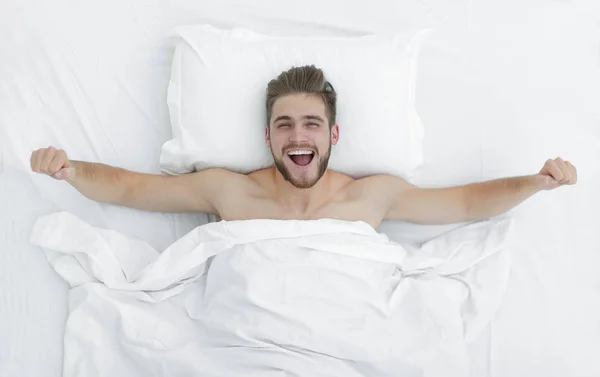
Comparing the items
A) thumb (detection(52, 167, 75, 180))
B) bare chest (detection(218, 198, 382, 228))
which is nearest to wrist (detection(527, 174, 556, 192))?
bare chest (detection(218, 198, 382, 228))

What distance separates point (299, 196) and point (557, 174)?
2.26ft

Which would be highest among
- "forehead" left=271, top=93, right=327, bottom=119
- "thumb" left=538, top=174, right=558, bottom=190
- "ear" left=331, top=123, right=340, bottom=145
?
"forehead" left=271, top=93, right=327, bottom=119

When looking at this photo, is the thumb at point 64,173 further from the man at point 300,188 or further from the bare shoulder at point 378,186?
the bare shoulder at point 378,186

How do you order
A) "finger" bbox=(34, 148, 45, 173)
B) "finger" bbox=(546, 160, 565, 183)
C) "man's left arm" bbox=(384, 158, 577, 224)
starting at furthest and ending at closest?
1. "man's left arm" bbox=(384, 158, 577, 224)
2. "finger" bbox=(546, 160, 565, 183)
3. "finger" bbox=(34, 148, 45, 173)

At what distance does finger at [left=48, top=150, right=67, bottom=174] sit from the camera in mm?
1717

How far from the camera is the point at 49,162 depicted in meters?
1.71

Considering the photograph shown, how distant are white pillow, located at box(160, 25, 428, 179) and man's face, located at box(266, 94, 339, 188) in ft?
0.38

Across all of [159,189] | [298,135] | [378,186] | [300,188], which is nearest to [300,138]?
[298,135]

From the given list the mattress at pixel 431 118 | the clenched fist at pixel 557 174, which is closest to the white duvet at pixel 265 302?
the mattress at pixel 431 118

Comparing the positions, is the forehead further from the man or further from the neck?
the neck

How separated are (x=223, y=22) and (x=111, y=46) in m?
0.35

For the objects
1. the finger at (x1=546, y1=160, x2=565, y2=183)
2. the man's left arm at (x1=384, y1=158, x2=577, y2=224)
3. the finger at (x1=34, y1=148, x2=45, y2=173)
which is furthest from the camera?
the man's left arm at (x1=384, y1=158, x2=577, y2=224)

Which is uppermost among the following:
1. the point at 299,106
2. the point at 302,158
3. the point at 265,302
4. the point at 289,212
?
the point at 299,106

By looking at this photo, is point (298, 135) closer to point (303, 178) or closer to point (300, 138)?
point (300, 138)
